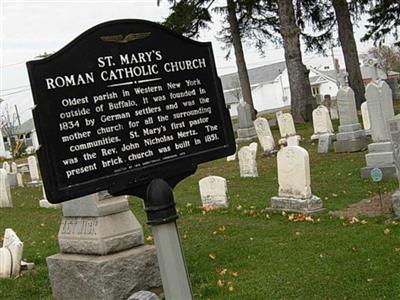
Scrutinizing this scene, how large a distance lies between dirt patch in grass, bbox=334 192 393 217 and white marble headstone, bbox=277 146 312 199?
2.06 ft

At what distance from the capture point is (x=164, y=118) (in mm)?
3207

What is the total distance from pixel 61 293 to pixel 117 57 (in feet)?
11.6

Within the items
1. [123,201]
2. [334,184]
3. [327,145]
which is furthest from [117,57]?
[327,145]

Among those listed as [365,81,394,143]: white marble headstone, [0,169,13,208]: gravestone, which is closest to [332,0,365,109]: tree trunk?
[365,81,394,143]: white marble headstone

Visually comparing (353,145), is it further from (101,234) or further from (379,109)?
(101,234)

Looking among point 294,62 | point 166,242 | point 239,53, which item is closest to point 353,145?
point 294,62

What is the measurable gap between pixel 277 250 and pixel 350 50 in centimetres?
2187

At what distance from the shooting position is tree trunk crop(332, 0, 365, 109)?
26.4 meters

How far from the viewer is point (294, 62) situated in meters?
24.8

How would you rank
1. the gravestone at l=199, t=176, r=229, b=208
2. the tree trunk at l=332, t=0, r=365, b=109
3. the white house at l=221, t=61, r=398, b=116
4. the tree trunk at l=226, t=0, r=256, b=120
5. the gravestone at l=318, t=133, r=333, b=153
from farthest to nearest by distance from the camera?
the white house at l=221, t=61, r=398, b=116 → the tree trunk at l=226, t=0, r=256, b=120 → the tree trunk at l=332, t=0, r=365, b=109 → the gravestone at l=318, t=133, r=333, b=153 → the gravestone at l=199, t=176, r=229, b=208

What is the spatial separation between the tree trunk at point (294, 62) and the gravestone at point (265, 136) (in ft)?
22.3

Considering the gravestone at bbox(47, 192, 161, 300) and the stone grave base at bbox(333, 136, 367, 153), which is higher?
the gravestone at bbox(47, 192, 161, 300)

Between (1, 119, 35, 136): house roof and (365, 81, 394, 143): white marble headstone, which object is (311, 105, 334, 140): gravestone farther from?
(1, 119, 35, 136): house roof

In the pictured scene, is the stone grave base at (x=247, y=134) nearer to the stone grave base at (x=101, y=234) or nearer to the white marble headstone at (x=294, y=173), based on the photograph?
the white marble headstone at (x=294, y=173)
